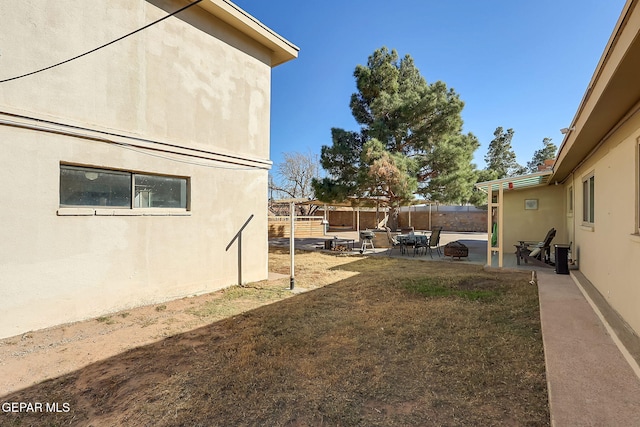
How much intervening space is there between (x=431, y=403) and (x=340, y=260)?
885cm

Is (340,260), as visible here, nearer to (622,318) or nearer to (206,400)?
(622,318)

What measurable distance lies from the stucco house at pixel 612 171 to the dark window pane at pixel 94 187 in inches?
245

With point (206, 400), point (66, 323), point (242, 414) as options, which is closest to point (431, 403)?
point (242, 414)

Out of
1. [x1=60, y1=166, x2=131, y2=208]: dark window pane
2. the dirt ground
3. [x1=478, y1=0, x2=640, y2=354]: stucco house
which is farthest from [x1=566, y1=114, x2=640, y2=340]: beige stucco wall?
[x1=60, y1=166, x2=131, y2=208]: dark window pane

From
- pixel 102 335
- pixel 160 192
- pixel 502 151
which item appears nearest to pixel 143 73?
pixel 160 192

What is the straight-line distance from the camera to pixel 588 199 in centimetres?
697

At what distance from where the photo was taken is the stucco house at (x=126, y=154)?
409 cm

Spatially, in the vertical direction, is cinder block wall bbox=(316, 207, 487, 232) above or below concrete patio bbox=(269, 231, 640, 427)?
above

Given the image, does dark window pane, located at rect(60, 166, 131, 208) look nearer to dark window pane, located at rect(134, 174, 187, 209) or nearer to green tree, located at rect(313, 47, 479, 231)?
dark window pane, located at rect(134, 174, 187, 209)

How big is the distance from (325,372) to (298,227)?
19.0 m

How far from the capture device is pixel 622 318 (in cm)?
394

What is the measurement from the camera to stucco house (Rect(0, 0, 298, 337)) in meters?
4.09

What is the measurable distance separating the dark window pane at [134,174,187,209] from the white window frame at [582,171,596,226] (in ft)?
26.2

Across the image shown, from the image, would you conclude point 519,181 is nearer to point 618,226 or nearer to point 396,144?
point 618,226
